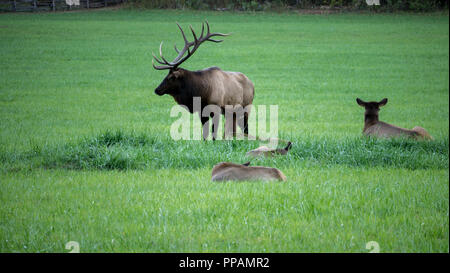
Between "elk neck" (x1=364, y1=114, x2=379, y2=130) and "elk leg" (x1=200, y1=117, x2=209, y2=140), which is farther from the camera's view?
"elk neck" (x1=364, y1=114, x2=379, y2=130)

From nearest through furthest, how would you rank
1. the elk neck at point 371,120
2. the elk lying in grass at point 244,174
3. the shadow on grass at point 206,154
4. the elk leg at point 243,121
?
the elk lying in grass at point 244,174 < the shadow on grass at point 206,154 < the elk neck at point 371,120 < the elk leg at point 243,121

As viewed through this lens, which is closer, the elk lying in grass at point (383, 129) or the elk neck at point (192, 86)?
the elk lying in grass at point (383, 129)

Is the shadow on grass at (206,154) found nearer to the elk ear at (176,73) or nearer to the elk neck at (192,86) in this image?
the elk neck at (192,86)

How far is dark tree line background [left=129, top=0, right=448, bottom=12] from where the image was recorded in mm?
37531

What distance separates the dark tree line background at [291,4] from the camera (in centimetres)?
3753

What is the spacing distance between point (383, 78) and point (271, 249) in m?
22.5

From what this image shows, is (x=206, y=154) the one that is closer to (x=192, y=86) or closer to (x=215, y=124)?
(x=215, y=124)

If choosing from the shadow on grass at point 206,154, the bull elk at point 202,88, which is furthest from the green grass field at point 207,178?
the bull elk at point 202,88

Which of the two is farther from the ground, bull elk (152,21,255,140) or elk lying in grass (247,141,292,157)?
bull elk (152,21,255,140)

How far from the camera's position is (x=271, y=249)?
5.56 metres

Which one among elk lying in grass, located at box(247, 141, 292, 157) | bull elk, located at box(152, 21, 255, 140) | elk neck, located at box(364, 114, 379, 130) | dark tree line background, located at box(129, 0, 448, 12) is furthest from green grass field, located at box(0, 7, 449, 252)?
dark tree line background, located at box(129, 0, 448, 12)

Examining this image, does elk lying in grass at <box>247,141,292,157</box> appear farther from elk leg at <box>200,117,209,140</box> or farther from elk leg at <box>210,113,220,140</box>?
elk leg at <box>200,117,209,140</box>
